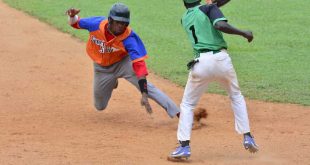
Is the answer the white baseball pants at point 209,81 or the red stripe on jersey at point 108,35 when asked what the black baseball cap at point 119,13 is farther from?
the white baseball pants at point 209,81

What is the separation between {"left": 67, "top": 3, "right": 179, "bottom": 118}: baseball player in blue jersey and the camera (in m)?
7.75

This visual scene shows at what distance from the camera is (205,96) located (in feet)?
32.5

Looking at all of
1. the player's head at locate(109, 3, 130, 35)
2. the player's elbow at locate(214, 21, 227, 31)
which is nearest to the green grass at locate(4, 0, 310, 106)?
the player's head at locate(109, 3, 130, 35)

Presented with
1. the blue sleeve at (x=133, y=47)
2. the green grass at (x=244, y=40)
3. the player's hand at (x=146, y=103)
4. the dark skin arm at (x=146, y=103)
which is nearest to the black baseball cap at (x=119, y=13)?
the blue sleeve at (x=133, y=47)

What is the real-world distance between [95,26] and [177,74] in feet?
10.6

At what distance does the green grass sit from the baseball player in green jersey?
9.03 ft

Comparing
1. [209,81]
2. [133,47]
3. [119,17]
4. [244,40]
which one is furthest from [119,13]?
[244,40]

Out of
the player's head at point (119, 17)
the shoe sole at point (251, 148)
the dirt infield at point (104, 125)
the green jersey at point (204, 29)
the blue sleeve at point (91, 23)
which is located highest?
the green jersey at point (204, 29)

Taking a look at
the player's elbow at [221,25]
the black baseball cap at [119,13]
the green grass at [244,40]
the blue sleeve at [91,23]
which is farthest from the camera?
the green grass at [244,40]

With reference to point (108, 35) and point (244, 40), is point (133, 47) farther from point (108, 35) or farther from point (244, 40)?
point (244, 40)

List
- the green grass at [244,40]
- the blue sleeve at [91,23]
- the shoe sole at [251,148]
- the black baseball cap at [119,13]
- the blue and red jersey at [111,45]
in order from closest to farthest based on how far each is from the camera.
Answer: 1. the shoe sole at [251,148]
2. the black baseball cap at [119,13]
3. the blue and red jersey at [111,45]
4. the blue sleeve at [91,23]
5. the green grass at [244,40]

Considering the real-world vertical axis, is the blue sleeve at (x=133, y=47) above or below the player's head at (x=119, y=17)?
below

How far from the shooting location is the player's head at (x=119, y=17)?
7691mm

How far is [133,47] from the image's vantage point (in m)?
7.92
